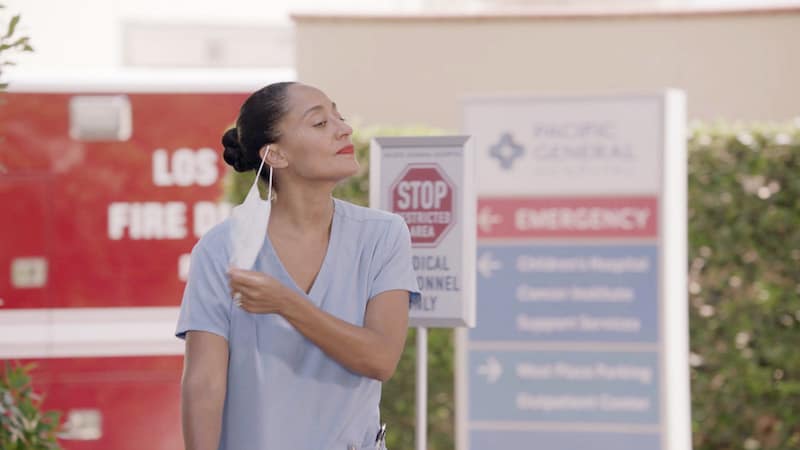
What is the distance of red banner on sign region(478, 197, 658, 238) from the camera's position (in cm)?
630

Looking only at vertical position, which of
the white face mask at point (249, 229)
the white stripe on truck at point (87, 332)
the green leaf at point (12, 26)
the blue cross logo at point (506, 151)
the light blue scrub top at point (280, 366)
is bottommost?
the white stripe on truck at point (87, 332)

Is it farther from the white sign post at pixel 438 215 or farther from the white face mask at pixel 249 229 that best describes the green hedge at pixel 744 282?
the white face mask at pixel 249 229

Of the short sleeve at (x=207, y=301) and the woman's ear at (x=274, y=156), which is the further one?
the woman's ear at (x=274, y=156)

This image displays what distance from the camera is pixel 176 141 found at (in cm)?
736

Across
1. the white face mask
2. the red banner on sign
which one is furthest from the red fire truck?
the white face mask

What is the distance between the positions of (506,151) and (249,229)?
12.0 ft

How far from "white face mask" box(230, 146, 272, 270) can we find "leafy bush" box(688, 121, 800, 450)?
209 inches

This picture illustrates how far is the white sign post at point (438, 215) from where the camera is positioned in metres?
4.33

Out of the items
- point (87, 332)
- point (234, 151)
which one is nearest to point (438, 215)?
point (234, 151)

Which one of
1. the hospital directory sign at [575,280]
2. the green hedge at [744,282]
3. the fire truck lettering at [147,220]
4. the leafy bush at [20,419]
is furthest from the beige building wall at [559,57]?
the leafy bush at [20,419]

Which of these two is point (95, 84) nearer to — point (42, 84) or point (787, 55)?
point (42, 84)

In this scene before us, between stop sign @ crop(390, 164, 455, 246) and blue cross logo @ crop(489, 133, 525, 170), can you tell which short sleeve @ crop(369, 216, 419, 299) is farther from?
blue cross logo @ crop(489, 133, 525, 170)

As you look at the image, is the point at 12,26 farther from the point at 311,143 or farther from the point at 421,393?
the point at 421,393

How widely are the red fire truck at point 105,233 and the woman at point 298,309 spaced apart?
14.4 feet
